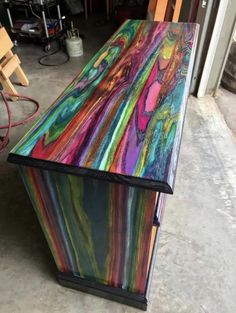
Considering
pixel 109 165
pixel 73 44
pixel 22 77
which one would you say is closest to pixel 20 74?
pixel 22 77

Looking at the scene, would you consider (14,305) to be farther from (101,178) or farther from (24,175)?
(101,178)

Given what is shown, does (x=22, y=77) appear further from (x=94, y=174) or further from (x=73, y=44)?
(x=94, y=174)

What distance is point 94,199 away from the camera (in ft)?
2.43

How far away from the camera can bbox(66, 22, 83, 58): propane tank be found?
9.41 ft

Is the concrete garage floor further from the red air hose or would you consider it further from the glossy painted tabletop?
the glossy painted tabletop

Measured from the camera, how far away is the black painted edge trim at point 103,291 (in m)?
1.07

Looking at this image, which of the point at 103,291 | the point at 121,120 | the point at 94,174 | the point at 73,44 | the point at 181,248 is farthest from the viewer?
the point at 73,44

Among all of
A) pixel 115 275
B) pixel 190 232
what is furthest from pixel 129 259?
pixel 190 232

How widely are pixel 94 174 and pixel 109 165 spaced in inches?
1.7

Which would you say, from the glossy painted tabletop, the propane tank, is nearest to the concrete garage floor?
the glossy painted tabletop

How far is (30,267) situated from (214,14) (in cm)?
198

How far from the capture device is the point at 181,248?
130cm

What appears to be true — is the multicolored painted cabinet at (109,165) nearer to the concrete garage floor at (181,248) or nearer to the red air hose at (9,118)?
the concrete garage floor at (181,248)

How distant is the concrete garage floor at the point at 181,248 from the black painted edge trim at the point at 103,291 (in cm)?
3
